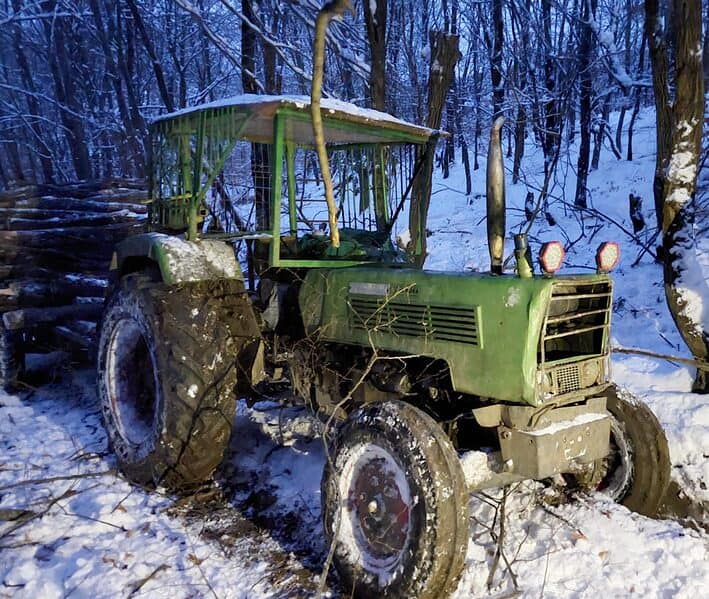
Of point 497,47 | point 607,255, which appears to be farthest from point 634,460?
point 497,47

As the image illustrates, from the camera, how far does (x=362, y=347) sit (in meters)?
3.65

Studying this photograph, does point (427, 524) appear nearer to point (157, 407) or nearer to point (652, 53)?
point (157, 407)

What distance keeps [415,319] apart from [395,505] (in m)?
0.91

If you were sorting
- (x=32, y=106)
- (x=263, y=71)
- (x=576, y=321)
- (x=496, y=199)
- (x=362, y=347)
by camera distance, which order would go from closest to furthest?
(x=496, y=199)
(x=576, y=321)
(x=362, y=347)
(x=263, y=71)
(x=32, y=106)

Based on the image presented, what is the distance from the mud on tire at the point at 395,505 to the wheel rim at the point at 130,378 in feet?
5.85

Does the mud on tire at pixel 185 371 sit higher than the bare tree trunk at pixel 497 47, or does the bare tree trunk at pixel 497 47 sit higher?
the bare tree trunk at pixel 497 47

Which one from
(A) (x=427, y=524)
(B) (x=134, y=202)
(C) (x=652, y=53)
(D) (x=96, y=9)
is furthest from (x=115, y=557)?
(D) (x=96, y=9)

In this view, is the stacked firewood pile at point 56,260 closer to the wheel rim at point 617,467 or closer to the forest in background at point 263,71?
the wheel rim at point 617,467

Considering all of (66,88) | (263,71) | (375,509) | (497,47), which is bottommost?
(375,509)

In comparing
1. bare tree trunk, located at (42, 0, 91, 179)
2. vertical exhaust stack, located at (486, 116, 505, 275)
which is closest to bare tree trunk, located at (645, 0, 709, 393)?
vertical exhaust stack, located at (486, 116, 505, 275)

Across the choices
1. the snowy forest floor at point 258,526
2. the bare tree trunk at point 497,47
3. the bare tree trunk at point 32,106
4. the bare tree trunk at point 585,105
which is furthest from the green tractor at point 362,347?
the bare tree trunk at point 32,106

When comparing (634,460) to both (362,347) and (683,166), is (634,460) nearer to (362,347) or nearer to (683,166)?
(362,347)

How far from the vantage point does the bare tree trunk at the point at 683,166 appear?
4.59 meters

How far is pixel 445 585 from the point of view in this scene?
254 cm
